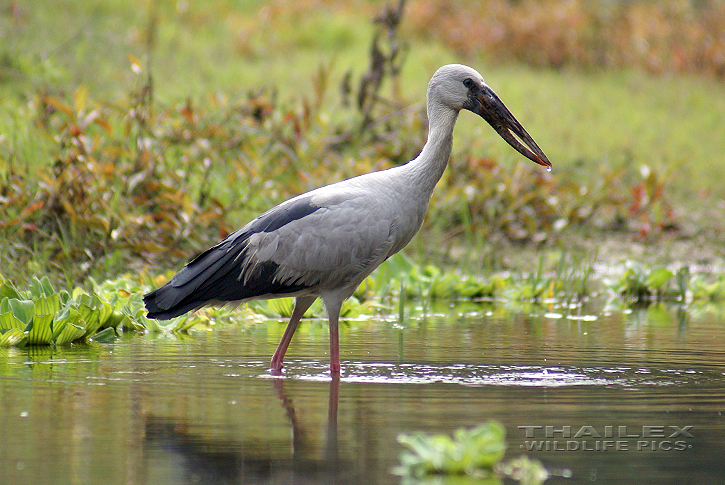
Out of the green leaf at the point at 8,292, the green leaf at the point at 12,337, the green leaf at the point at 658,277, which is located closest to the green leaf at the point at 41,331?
the green leaf at the point at 12,337

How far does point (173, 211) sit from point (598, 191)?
460 cm

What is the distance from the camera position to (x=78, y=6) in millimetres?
16094

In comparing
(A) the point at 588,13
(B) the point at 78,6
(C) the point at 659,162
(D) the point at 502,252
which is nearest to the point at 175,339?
(D) the point at 502,252

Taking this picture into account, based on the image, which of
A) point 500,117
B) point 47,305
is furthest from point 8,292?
point 500,117

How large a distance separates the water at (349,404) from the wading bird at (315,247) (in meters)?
0.36

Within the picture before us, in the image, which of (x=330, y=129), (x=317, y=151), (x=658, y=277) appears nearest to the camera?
(x=658, y=277)

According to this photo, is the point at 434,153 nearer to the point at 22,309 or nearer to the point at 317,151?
the point at 22,309

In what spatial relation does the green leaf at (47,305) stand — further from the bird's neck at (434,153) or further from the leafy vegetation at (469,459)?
the leafy vegetation at (469,459)

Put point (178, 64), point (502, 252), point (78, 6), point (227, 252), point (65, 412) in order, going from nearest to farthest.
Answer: point (65, 412), point (227, 252), point (502, 252), point (178, 64), point (78, 6)

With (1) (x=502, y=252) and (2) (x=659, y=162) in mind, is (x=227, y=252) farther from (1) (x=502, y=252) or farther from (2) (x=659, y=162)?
(2) (x=659, y=162)

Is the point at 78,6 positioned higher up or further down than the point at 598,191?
higher up

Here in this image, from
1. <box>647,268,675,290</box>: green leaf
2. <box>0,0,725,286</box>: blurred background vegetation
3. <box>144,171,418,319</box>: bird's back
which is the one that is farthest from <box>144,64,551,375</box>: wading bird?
<box>647,268,675,290</box>: green leaf

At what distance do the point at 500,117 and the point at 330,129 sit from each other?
17.2ft

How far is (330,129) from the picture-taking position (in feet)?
36.3
